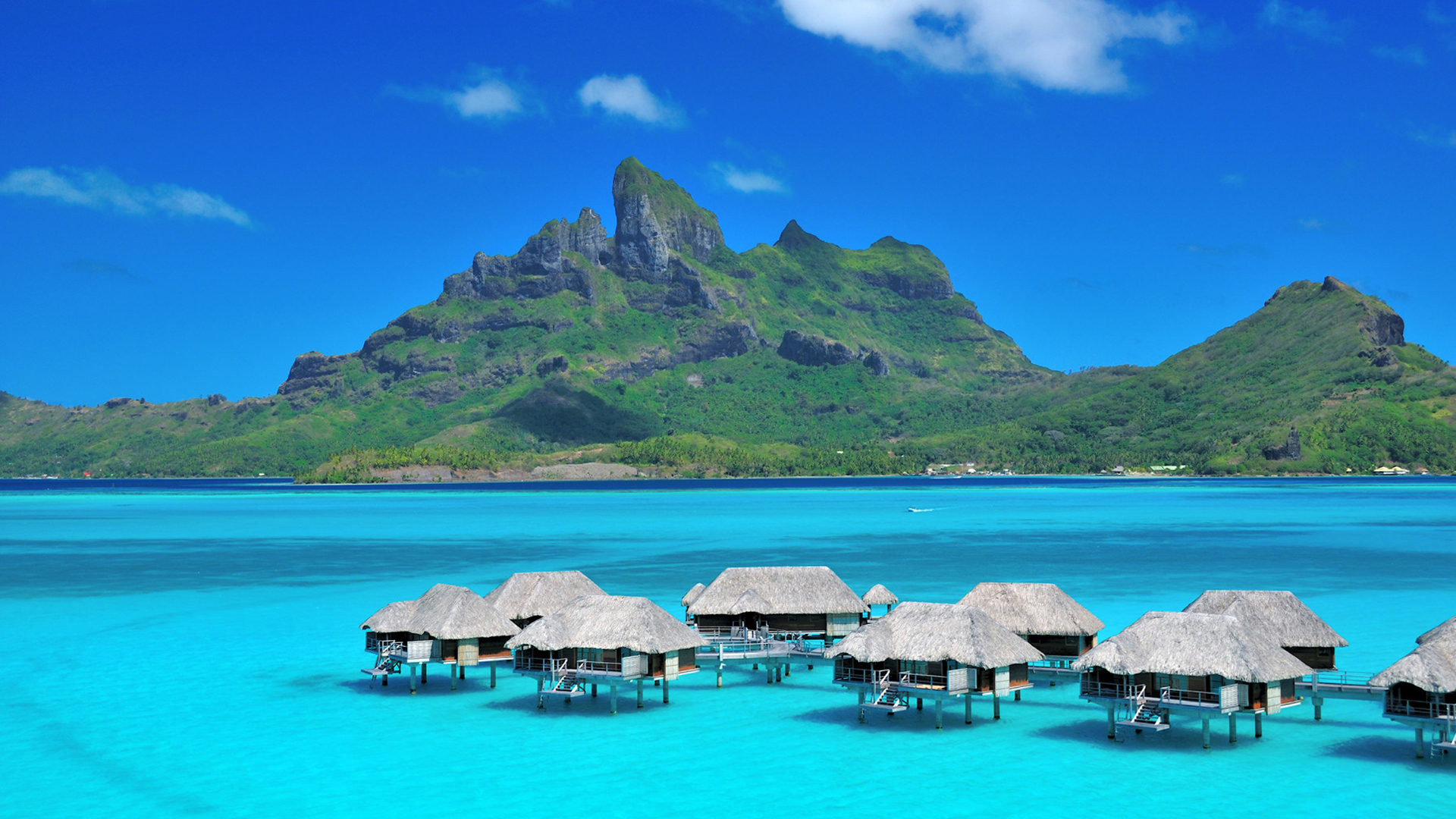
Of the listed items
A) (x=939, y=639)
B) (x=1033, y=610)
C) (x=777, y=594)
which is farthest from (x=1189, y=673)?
(x=777, y=594)

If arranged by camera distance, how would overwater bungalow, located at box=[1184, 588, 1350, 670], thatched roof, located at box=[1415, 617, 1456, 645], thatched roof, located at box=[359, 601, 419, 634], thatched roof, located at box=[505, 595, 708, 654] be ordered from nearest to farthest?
thatched roof, located at box=[1415, 617, 1456, 645]
thatched roof, located at box=[505, 595, 708, 654]
overwater bungalow, located at box=[1184, 588, 1350, 670]
thatched roof, located at box=[359, 601, 419, 634]

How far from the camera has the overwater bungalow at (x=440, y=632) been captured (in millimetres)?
36906

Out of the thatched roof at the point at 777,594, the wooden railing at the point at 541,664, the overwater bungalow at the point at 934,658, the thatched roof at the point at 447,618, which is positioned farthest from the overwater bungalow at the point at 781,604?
the wooden railing at the point at 541,664

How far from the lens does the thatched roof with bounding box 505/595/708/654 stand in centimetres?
3403

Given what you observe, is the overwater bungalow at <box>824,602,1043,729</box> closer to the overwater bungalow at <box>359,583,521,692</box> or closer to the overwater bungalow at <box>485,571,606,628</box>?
the overwater bungalow at <box>485,571,606,628</box>

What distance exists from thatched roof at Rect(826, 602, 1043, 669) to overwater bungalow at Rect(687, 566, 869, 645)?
25.6ft

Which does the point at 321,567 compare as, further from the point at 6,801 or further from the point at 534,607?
the point at 6,801

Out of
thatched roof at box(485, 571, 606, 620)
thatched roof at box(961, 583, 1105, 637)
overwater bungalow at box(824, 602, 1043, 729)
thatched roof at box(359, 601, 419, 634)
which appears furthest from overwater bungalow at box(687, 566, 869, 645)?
thatched roof at box(359, 601, 419, 634)

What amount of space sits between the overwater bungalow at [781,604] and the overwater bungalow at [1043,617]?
5.52 m

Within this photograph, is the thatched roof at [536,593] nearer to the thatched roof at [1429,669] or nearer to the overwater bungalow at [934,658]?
the overwater bungalow at [934,658]

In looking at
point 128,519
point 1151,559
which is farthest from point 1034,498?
point 128,519

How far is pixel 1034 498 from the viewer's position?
189125 millimetres

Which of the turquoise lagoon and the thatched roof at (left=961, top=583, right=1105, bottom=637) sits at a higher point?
the thatched roof at (left=961, top=583, right=1105, bottom=637)

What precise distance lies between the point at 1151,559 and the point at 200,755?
64.6 metres
